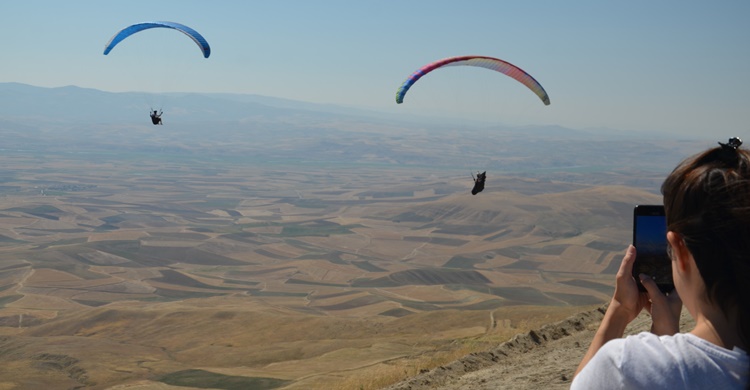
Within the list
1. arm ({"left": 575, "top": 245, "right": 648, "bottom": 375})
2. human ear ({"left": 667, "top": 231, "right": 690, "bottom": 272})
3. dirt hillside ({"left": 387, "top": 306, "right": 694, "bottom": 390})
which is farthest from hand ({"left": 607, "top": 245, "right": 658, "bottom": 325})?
dirt hillside ({"left": 387, "top": 306, "right": 694, "bottom": 390})

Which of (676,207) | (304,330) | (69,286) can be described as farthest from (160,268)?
(676,207)

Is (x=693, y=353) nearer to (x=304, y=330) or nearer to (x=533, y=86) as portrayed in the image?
(x=533, y=86)

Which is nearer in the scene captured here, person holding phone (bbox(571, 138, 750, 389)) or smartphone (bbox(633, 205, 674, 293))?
person holding phone (bbox(571, 138, 750, 389))

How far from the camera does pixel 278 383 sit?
41000 millimetres

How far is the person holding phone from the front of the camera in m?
2.50

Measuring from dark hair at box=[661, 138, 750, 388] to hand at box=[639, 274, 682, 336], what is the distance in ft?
1.87

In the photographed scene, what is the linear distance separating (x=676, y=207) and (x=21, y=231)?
207 metres

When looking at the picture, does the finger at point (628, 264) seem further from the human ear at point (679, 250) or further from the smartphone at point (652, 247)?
the human ear at point (679, 250)

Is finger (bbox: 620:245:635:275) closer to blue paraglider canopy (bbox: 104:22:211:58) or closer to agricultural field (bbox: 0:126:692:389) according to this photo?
agricultural field (bbox: 0:126:692:389)

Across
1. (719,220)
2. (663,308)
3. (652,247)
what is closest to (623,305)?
(663,308)

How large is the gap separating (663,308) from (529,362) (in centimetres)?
1428

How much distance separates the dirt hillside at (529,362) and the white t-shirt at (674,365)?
11843 mm

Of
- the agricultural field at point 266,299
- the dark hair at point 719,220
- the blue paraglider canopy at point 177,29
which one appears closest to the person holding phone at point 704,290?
the dark hair at point 719,220

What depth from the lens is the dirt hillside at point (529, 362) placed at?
14953 mm
